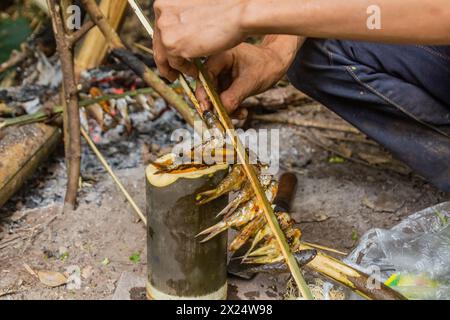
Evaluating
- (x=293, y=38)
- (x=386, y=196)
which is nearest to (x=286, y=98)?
(x=386, y=196)

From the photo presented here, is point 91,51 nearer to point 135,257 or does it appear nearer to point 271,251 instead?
point 135,257

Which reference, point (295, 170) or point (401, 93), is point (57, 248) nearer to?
point (295, 170)

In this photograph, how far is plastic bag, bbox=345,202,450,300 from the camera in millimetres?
1943

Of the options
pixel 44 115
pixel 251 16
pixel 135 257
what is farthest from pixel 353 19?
pixel 44 115

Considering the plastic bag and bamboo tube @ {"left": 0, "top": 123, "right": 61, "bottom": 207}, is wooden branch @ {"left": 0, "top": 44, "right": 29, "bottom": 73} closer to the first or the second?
bamboo tube @ {"left": 0, "top": 123, "right": 61, "bottom": 207}

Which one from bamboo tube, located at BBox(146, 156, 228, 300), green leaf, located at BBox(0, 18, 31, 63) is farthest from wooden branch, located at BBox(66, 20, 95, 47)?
green leaf, located at BBox(0, 18, 31, 63)

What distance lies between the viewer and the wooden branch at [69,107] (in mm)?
2502

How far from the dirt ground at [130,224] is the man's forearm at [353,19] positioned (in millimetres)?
1077

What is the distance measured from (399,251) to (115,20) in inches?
83.1

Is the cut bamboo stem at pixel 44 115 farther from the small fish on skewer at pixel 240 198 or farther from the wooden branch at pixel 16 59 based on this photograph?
the small fish on skewer at pixel 240 198

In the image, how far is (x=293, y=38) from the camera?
2266 millimetres

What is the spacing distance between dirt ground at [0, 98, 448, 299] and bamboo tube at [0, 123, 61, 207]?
16 cm

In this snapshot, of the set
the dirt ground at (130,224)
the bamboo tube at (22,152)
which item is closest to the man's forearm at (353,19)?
the dirt ground at (130,224)

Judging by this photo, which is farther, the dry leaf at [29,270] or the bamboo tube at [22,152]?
the bamboo tube at [22,152]
